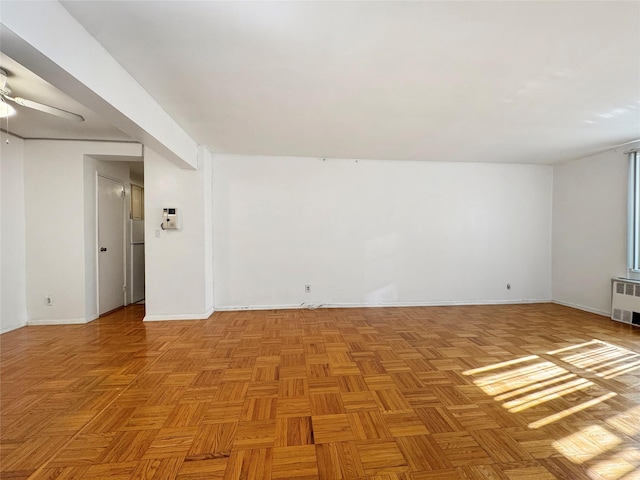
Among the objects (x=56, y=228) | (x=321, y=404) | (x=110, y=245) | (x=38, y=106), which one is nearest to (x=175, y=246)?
(x=110, y=245)

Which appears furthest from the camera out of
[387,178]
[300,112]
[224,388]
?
[387,178]

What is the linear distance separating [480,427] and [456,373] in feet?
2.41

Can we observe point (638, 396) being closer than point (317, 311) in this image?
Yes

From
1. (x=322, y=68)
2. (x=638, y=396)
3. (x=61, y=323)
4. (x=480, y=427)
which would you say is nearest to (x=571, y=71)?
(x=322, y=68)

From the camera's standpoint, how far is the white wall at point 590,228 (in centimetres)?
430

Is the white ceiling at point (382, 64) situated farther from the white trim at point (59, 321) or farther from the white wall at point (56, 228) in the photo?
the white trim at point (59, 321)

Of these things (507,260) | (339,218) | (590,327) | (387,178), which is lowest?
(590,327)

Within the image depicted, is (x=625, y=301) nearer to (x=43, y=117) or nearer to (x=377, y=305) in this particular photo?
(x=377, y=305)

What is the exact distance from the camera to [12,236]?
3.74m

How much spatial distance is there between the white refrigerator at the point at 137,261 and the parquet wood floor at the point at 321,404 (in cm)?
171

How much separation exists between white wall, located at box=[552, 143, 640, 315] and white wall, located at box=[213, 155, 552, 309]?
219mm

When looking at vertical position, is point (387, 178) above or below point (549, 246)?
above

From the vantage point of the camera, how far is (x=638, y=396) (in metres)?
2.18

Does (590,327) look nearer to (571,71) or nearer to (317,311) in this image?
(571,71)
